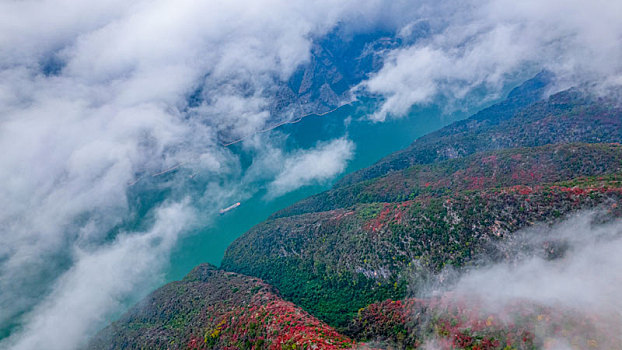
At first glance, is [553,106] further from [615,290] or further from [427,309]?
[427,309]

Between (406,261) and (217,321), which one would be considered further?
(406,261)

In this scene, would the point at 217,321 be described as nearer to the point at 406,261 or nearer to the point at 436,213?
the point at 406,261

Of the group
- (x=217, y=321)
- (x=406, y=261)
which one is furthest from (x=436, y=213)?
(x=217, y=321)

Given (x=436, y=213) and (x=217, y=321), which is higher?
(x=217, y=321)

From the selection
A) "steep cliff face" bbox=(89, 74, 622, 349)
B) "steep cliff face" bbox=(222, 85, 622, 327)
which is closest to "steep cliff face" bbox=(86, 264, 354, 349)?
"steep cliff face" bbox=(89, 74, 622, 349)

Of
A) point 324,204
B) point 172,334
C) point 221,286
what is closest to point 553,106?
point 324,204

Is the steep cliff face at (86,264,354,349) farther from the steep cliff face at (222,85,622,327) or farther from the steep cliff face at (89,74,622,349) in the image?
the steep cliff face at (222,85,622,327)

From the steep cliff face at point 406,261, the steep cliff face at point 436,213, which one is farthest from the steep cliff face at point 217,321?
the steep cliff face at point 436,213

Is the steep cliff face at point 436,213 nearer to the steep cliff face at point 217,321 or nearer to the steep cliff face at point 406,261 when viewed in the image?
the steep cliff face at point 406,261
